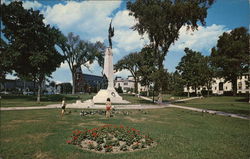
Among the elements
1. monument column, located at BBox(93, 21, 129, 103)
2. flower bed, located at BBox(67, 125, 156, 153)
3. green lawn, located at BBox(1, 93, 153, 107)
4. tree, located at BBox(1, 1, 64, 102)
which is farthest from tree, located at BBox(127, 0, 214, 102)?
flower bed, located at BBox(67, 125, 156, 153)

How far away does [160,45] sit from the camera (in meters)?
30.2

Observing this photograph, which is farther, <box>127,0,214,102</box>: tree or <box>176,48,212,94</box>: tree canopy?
<box>176,48,212,94</box>: tree canopy

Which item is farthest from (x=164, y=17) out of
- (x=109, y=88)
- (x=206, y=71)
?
(x=206, y=71)

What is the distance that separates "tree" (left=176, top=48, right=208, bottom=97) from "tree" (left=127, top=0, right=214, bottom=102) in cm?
2655

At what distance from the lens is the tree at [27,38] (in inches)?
1214

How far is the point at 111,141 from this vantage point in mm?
7340

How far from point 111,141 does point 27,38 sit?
32.0 metres

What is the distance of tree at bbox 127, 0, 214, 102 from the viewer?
1037 inches

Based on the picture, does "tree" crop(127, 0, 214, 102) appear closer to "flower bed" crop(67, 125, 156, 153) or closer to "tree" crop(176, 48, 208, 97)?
"flower bed" crop(67, 125, 156, 153)

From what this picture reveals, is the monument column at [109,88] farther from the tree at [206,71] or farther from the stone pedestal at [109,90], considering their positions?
the tree at [206,71]

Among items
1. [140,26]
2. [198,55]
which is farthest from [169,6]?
[198,55]

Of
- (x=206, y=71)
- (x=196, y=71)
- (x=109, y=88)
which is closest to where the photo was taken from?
(x=109, y=88)

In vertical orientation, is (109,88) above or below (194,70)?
below

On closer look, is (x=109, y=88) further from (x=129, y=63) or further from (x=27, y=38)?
(x=129, y=63)
